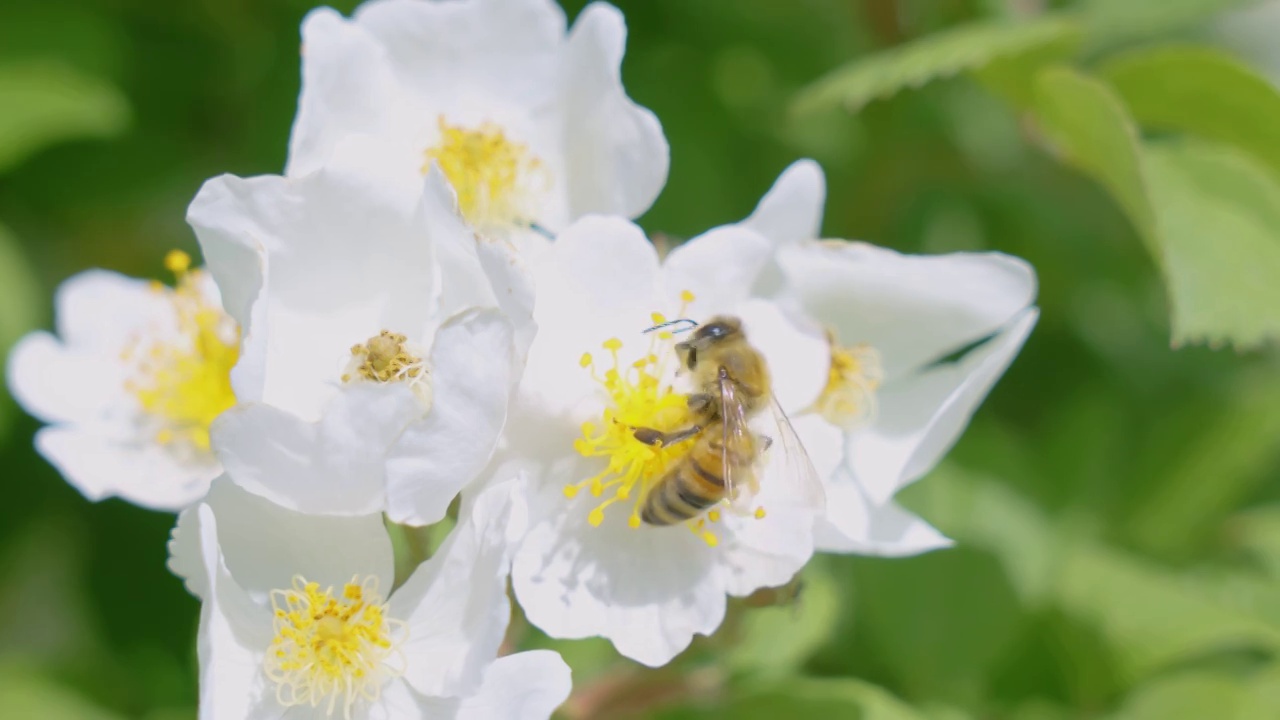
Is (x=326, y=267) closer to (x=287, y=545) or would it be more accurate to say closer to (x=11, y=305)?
(x=287, y=545)

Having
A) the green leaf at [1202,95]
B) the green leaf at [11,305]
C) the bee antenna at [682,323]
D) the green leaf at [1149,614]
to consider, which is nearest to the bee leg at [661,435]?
the bee antenna at [682,323]

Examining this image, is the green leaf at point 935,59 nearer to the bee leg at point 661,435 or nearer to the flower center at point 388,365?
the bee leg at point 661,435

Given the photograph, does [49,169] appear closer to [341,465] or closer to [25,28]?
[25,28]

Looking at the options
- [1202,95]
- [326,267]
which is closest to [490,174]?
[326,267]

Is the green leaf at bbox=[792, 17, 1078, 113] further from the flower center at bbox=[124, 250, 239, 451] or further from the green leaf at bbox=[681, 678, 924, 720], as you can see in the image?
the flower center at bbox=[124, 250, 239, 451]

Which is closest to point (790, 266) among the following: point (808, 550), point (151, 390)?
point (808, 550)
